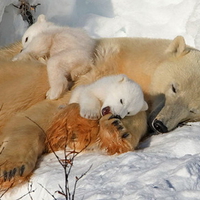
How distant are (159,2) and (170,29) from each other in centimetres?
76

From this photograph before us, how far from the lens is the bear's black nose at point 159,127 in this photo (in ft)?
13.6

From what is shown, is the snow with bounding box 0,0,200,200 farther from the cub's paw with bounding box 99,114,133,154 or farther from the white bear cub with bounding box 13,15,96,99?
the white bear cub with bounding box 13,15,96,99

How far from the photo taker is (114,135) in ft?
12.6

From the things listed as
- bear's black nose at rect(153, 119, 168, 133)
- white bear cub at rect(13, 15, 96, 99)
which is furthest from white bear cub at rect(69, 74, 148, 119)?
white bear cub at rect(13, 15, 96, 99)

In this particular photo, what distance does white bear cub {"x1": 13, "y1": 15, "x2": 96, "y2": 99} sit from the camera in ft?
14.7

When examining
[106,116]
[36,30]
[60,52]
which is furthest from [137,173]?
[36,30]

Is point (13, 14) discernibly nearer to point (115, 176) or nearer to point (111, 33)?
point (111, 33)

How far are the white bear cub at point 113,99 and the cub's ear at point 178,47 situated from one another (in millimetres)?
907

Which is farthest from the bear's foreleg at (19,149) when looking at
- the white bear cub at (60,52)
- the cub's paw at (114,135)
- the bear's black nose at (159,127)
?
the bear's black nose at (159,127)

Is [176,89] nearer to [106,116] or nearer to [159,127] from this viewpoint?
[159,127]

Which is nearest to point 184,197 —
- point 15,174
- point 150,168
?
point 150,168

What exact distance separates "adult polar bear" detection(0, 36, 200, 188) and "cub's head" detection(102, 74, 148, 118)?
94 mm

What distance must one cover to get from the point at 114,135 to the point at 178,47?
4.62ft

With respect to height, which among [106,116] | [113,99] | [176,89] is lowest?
[176,89]
